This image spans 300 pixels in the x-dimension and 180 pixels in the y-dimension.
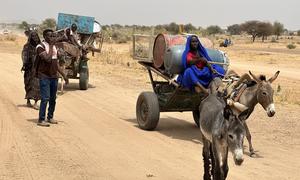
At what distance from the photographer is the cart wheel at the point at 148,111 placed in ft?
37.3

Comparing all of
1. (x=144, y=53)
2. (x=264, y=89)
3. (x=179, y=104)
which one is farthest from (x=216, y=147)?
(x=144, y=53)

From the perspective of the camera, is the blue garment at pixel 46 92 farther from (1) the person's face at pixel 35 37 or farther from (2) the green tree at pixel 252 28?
(2) the green tree at pixel 252 28

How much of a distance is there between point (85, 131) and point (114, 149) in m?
1.66

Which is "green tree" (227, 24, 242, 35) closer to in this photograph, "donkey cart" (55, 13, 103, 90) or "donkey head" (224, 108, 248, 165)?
"donkey cart" (55, 13, 103, 90)

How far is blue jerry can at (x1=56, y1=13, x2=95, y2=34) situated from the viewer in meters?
20.1

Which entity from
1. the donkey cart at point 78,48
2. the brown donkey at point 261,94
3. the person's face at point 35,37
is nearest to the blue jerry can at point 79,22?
the donkey cart at point 78,48

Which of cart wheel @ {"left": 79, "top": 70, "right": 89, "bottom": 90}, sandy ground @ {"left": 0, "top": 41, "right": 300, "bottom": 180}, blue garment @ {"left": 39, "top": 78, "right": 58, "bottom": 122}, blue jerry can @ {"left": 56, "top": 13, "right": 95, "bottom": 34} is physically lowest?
sandy ground @ {"left": 0, "top": 41, "right": 300, "bottom": 180}

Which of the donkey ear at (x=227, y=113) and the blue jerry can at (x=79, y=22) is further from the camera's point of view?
the blue jerry can at (x=79, y=22)

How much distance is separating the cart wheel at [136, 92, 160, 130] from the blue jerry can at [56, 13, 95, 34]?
8.83m

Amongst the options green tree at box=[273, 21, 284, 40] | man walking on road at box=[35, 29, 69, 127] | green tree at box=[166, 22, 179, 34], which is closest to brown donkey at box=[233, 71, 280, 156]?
man walking on road at box=[35, 29, 69, 127]

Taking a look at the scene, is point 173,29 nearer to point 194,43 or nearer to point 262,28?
point 194,43

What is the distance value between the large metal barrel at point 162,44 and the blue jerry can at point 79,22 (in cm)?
872

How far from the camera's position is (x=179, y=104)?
37.3ft

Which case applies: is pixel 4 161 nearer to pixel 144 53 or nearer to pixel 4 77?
pixel 144 53
